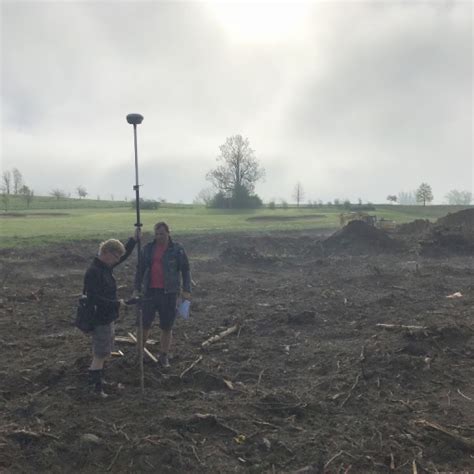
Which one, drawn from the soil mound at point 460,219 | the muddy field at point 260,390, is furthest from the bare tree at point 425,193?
the muddy field at point 260,390

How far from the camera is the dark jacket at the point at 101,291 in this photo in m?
5.59

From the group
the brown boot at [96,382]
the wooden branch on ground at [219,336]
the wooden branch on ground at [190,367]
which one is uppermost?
the brown boot at [96,382]

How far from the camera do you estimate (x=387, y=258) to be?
20.4m

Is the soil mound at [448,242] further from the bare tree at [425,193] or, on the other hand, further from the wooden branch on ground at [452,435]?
the bare tree at [425,193]

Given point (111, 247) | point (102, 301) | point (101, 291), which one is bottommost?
point (102, 301)

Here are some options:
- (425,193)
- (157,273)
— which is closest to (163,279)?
(157,273)

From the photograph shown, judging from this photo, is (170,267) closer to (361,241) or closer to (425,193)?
(361,241)

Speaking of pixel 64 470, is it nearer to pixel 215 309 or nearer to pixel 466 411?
pixel 466 411

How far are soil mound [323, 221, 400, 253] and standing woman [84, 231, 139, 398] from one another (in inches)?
736

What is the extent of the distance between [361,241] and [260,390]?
63.3 ft

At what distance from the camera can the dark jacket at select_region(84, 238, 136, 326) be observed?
5.59 meters

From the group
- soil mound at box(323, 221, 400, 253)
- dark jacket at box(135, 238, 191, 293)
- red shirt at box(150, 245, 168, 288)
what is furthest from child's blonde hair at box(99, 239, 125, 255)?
soil mound at box(323, 221, 400, 253)

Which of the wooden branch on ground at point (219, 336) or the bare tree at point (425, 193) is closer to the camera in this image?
the wooden branch on ground at point (219, 336)

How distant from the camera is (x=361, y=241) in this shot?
24281 mm
